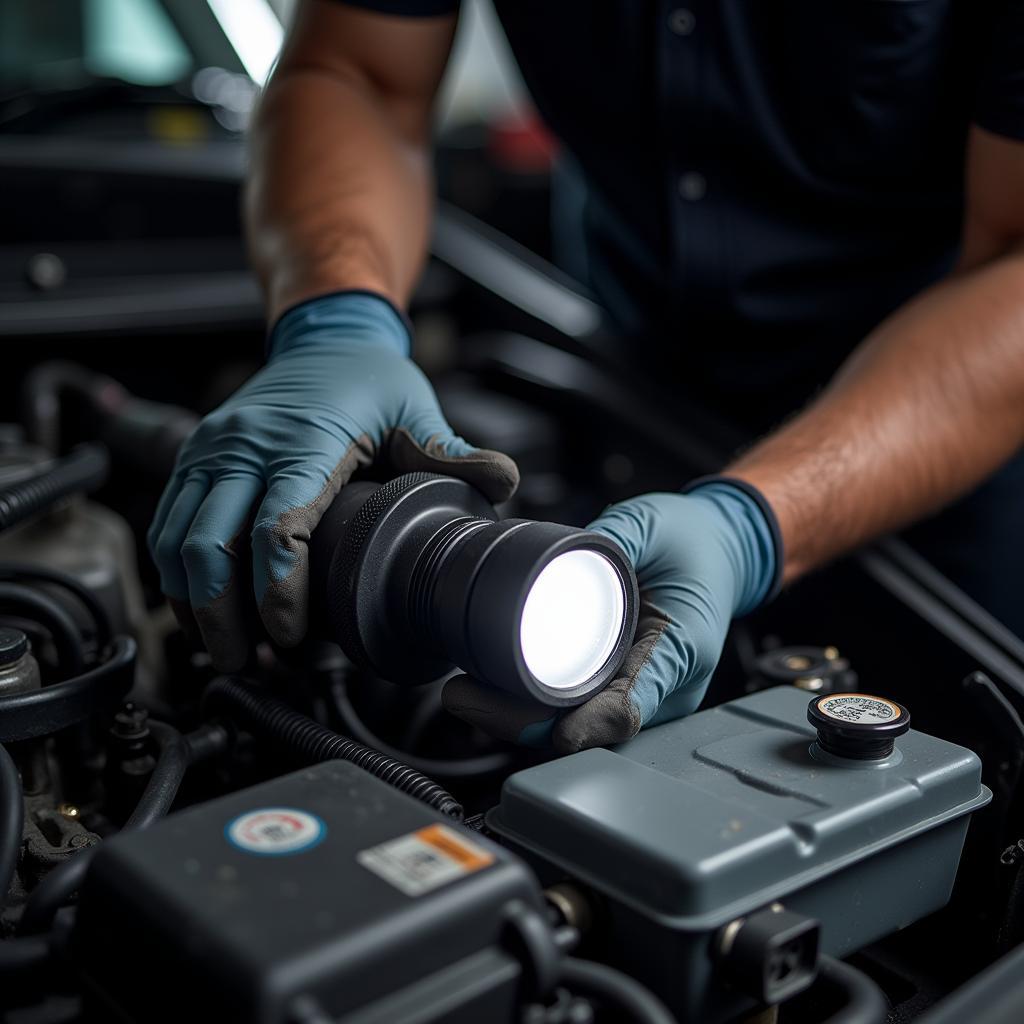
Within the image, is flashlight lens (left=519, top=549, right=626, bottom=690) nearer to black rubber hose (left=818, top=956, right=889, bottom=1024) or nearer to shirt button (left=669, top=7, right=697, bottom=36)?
black rubber hose (left=818, top=956, right=889, bottom=1024)

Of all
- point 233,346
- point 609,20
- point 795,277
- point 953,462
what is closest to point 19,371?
point 233,346

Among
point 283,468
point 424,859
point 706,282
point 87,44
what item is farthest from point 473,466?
point 87,44

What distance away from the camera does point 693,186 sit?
144cm

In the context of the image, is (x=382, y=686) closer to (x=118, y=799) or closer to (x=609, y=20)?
(x=118, y=799)

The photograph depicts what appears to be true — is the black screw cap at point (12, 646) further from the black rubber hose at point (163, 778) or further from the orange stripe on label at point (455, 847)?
the orange stripe on label at point (455, 847)

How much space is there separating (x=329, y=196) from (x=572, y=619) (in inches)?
30.4

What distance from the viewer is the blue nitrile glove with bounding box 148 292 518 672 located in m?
0.83

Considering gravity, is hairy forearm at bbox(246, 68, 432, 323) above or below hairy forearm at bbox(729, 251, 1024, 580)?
above

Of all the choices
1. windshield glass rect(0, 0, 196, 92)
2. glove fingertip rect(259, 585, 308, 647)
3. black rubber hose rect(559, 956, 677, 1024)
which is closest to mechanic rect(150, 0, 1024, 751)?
glove fingertip rect(259, 585, 308, 647)

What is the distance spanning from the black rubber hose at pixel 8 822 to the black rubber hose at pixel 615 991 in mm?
308

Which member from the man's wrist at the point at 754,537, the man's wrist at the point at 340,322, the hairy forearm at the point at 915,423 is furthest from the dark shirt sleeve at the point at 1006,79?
the man's wrist at the point at 340,322

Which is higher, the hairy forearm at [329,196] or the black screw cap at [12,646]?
the hairy forearm at [329,196]

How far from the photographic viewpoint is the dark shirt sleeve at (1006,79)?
44.8 inches

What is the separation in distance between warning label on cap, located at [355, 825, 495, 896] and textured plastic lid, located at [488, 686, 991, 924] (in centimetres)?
9
